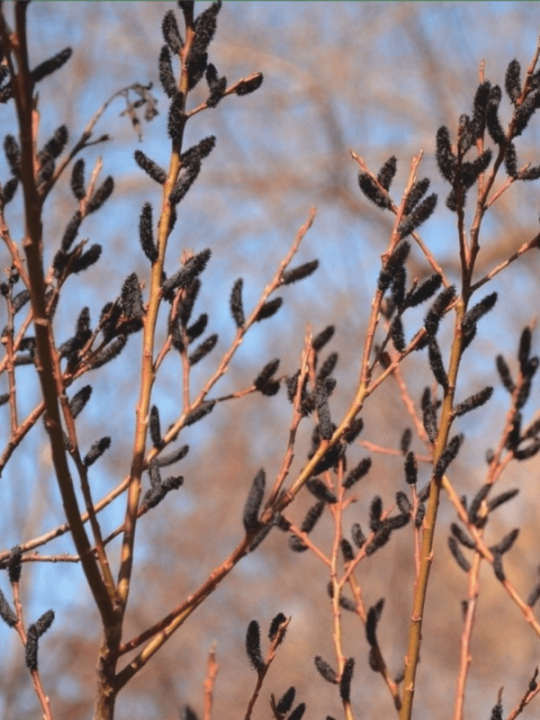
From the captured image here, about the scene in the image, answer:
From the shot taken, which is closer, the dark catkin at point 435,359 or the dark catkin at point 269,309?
the dark catkin at point 435,359

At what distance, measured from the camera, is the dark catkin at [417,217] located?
1.16 meters

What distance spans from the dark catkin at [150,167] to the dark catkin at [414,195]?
0.27 m

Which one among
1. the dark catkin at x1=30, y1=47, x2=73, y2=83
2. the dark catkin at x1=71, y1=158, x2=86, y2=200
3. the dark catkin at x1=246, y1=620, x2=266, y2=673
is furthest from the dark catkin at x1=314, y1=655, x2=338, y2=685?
the dark catkin at x1=30, y1=47, x2=73, y2=83

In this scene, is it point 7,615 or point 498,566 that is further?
point 498,566

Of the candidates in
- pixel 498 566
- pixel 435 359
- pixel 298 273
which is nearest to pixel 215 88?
pixel 298 273

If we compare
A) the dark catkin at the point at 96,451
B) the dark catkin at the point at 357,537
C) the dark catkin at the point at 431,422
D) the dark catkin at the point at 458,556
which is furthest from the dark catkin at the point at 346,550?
the dark catkin at the point at 96,451

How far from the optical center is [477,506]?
151 cm

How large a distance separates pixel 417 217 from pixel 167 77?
32 centimetres

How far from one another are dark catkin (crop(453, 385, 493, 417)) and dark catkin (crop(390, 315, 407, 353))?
0.09 m

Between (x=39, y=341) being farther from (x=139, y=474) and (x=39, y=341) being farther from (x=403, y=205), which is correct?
(x=403, y=205)

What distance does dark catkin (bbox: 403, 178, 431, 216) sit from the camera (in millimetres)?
1188

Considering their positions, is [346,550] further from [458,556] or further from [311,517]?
[458,556]

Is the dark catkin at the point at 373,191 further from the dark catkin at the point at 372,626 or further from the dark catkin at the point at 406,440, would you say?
the dark catkin at the point at 372,626

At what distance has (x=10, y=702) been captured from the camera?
425 cm
